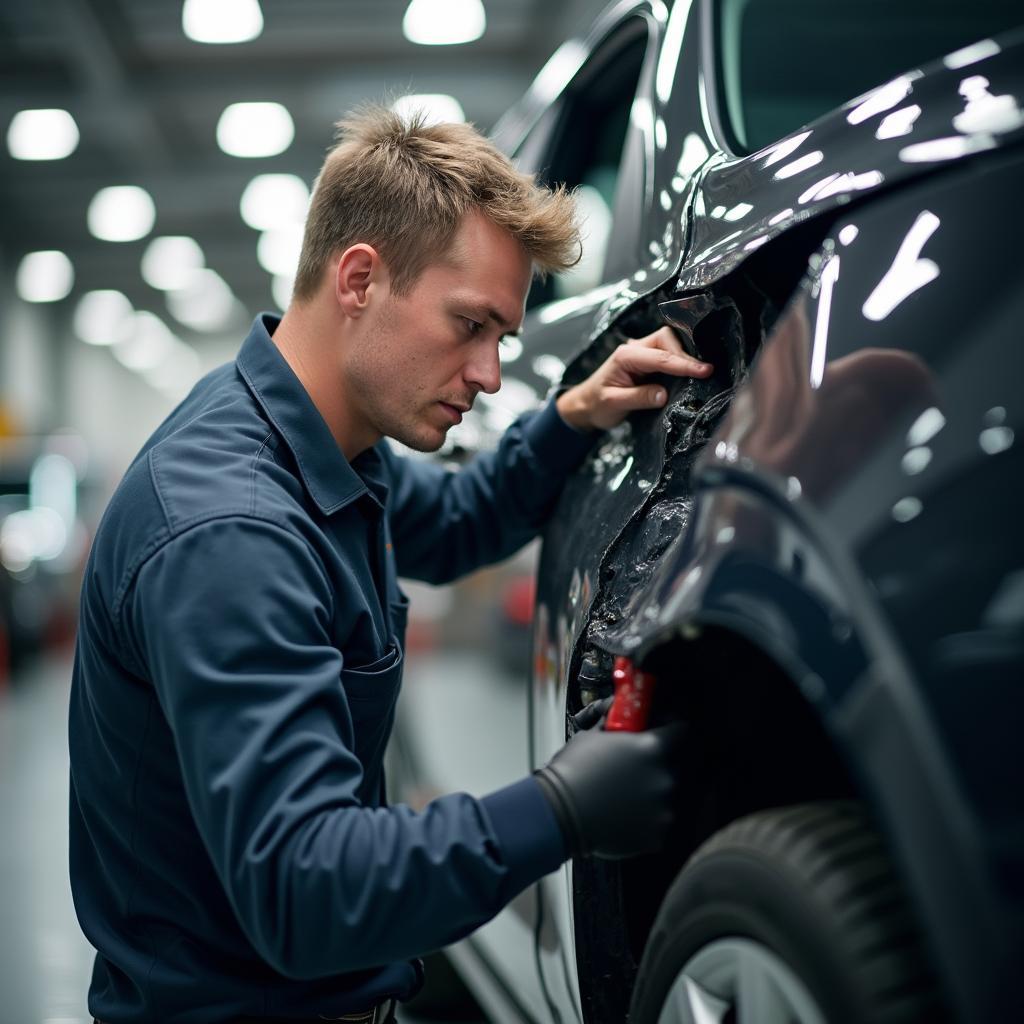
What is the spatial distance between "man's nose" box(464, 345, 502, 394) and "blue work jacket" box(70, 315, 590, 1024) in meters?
0.18

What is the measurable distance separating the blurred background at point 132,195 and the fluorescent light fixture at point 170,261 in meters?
0.05

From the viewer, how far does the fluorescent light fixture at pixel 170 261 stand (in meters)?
14.2

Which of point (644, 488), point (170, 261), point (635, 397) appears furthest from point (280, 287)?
point (644, 488)

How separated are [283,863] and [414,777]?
4.45 feet

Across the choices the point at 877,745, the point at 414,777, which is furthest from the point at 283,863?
the point at 414,777

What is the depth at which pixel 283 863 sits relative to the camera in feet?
3.14

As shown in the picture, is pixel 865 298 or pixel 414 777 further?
pixel 414 777

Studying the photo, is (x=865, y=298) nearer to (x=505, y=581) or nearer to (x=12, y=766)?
(x=505, y=581)

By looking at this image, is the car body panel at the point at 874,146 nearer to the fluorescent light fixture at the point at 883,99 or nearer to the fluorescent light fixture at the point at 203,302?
the fluorescent light fixture at the point at 883,99

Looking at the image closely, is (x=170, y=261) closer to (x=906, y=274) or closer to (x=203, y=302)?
(x=203, y=302)

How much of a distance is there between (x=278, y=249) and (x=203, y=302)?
13.6 feet

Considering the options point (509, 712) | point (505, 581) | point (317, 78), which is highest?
point (317, 78)

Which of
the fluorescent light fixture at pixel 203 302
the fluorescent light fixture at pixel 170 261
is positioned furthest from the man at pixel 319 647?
the fluorescent light fixture at pixel 203 302

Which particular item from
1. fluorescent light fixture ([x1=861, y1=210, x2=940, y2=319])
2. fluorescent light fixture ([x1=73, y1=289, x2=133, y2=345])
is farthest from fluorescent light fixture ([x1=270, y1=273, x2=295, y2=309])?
fluorescent light fixture ([x1=861, y1=210, x2=940, y2=319])
